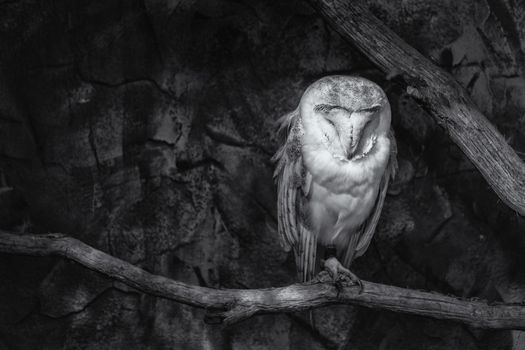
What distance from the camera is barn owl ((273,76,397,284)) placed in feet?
5.96

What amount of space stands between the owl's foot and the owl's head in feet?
1.14

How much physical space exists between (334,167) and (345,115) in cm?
14

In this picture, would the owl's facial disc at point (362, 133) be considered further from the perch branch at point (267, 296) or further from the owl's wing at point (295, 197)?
the perch branch at point (267, 296)

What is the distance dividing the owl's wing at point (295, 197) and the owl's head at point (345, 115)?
62 millimetres

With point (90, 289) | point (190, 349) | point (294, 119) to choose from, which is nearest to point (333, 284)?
point (294, 119)

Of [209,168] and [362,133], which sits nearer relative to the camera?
[362,133]

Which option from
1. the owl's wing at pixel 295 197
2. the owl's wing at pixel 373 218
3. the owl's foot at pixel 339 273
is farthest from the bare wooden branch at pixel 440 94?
the owl's foot at pixel 339 273

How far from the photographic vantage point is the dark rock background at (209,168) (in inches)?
84.8

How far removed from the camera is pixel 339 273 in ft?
6.40

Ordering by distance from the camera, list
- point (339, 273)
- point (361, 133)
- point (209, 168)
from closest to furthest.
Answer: point (361, 133)
point (339, 273)
point (209, 168)

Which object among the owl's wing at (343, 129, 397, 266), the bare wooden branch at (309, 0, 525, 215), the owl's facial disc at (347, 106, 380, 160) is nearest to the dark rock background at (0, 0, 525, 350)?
the bare wooden branch at (309, 0, 525, 215)

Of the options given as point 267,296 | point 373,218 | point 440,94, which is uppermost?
point 440,94

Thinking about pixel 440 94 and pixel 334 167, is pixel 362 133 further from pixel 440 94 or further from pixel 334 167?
pixel 440 94

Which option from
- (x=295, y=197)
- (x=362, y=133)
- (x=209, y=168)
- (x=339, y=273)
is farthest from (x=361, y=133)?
(x=209, y=168)
